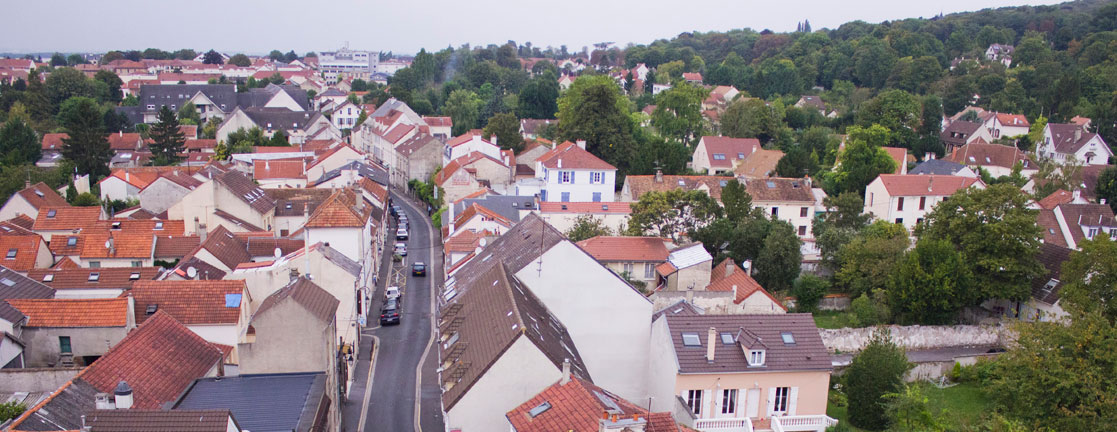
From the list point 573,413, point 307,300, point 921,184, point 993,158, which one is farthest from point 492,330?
point 993,158

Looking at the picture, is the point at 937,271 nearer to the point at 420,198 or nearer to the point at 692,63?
the point at 420,198

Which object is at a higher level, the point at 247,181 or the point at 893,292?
the point at 247,181

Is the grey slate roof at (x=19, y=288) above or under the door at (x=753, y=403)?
above

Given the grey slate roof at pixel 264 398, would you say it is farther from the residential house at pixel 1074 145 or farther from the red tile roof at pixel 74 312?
the residential house at pixel 1074 145

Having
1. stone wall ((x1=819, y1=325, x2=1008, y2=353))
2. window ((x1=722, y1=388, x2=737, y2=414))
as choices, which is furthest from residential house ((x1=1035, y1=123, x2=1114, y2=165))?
window ((x1=722, y1=388, x2=737, y2=414))

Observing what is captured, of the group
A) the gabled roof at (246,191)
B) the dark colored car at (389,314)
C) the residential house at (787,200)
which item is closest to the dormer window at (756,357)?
the dark colored car at (389,314)

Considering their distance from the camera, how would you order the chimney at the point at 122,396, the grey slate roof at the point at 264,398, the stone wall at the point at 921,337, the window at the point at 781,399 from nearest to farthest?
the chimney at the point at 122,396, the grey slate roof at the point at 264,398, the window at the point at 781,399, the stone wall at the point at 921,337

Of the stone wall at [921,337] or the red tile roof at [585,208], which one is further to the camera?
the red tile roof at [585,208]

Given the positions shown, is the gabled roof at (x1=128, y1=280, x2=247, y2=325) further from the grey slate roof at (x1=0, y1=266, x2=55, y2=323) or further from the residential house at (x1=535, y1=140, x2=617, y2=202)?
the residential house at (x1=535, y1=140, x2=617, y2=202)

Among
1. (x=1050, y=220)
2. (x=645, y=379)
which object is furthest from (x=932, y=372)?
(x=1050, y=220)
